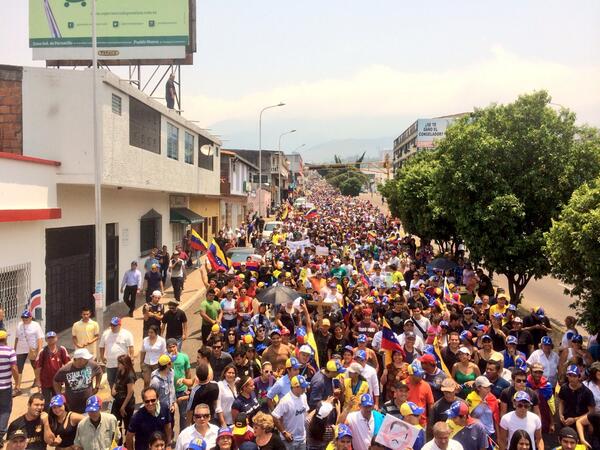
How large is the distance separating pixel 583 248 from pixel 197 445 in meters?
6.86

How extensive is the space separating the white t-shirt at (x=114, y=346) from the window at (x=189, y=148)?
15101mm

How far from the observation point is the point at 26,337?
917cm

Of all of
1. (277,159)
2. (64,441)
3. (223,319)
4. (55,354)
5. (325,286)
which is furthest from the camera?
(277,159)

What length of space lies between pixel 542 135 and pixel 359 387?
33.2ft

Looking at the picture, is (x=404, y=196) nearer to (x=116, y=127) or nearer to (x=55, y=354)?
(x=116, y=127)

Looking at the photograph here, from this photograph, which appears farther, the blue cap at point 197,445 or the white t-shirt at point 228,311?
the white t-shirt at point 228,311

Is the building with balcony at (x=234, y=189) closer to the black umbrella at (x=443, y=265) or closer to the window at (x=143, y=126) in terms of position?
the window at (x=143, y=126)

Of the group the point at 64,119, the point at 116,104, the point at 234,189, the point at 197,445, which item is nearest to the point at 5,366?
the point at 197,445

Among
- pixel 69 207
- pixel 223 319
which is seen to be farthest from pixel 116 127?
pixel 223 319

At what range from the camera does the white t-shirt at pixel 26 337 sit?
30.0 ft

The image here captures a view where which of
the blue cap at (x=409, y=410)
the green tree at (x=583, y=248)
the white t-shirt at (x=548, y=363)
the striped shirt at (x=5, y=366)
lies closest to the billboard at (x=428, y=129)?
the green tree at (x=583, y=248)

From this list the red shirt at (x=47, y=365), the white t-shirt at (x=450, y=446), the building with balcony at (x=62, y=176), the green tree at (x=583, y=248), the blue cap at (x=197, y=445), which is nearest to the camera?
the blue cap at (x=197, y=445)

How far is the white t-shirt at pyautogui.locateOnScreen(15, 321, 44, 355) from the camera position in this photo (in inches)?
360

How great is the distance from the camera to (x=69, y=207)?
14484mm
